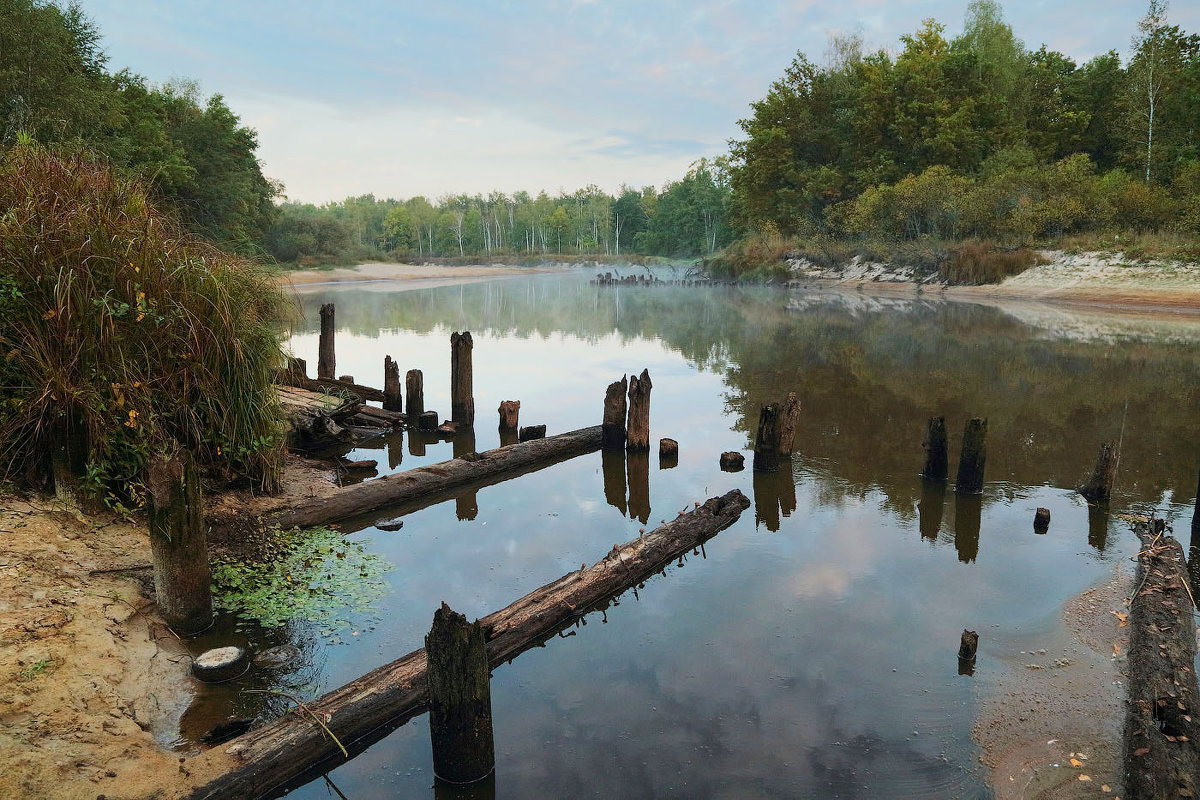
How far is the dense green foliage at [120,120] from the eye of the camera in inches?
1021

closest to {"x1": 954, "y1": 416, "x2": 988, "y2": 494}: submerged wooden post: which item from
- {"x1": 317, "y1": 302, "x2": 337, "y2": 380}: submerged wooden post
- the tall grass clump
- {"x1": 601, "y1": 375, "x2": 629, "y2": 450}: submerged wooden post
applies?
{"x1": 601, "y1": 375, "x2": 629, "y2": 450}: submerged wooden post

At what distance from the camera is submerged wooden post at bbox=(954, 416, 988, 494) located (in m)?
9.52

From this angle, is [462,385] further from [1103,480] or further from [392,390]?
[1103,480]

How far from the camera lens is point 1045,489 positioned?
10398mm

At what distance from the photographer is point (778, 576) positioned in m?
7.79

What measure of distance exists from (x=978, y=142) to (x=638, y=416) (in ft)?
179

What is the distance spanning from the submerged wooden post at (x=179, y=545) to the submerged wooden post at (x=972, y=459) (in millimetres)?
8479

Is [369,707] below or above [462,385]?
below

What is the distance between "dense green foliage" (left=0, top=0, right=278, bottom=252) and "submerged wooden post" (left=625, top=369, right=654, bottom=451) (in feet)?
21.0

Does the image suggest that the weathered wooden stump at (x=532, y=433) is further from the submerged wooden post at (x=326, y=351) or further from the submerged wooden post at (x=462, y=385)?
the submerged wooden post at (x=326, y=351)

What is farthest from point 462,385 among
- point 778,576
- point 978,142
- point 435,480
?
point 978,142

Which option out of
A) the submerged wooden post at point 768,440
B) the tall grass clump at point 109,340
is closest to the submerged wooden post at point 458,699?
the tall grass clump at point 109,340

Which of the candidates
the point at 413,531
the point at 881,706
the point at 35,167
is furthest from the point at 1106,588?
the point at 35,167

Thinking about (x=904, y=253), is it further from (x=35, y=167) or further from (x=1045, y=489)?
(x=35, y=167)
